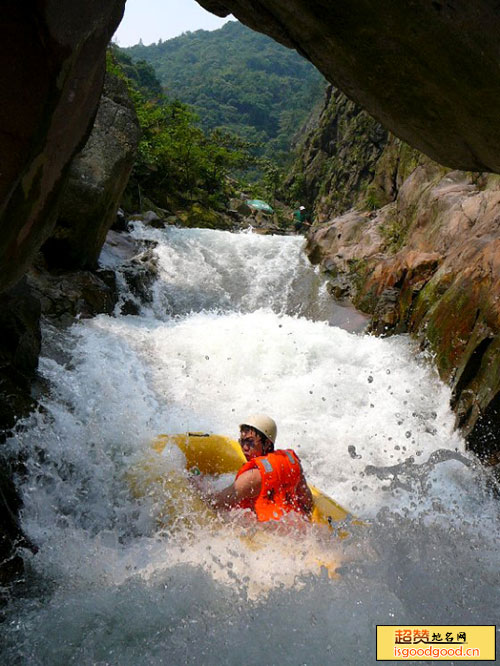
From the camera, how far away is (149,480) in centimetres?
435

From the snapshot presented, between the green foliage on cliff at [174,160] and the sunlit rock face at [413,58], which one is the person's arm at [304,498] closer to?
the sunlit rock face at [413,58]

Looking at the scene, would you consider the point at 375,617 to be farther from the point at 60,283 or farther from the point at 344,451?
the point at 60,283

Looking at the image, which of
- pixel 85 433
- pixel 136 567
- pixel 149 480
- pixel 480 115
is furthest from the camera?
pixel 85 433

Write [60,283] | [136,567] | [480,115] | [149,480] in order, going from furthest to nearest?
[60,283]
[149,480]
[136,567]
[480,115]

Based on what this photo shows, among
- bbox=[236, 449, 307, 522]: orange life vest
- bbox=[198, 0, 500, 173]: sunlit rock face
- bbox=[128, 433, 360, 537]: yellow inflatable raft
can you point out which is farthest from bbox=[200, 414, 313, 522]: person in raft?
bbox=[198, 0, 500, 173]: sunlit rock face

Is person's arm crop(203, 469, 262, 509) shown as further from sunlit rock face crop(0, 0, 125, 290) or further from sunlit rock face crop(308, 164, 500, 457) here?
sunlit rock face crop(308, 164, 500, 457)

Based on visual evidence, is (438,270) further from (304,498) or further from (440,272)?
(304,498)

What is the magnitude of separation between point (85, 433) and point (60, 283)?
3844 mm

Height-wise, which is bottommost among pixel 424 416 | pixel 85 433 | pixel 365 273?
pixel 85 433

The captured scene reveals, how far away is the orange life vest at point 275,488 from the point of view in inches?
140

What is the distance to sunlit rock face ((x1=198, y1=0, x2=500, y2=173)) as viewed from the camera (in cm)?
260

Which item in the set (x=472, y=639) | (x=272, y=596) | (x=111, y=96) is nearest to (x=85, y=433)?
(x=272, y=596)

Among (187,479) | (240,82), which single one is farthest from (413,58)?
(240,82)

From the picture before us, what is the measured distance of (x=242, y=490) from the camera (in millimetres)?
3625
